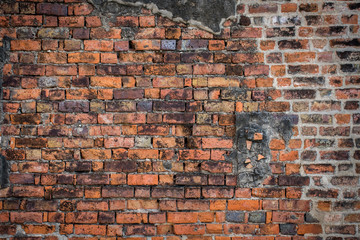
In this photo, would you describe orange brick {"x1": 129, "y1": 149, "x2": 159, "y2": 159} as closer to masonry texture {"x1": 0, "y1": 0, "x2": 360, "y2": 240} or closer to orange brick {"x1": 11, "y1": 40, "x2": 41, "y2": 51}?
masonry texture {"x1": 0, "y1": 0, "x2": 360, "y2": 240}

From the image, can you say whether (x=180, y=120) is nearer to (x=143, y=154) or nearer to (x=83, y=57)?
(x=143, y=154)

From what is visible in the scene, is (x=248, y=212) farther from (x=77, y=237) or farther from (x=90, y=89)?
(x=90, y=89)

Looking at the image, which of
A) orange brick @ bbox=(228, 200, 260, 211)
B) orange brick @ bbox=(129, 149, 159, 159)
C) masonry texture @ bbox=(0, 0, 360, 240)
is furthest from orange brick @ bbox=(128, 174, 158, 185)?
orange brick @ bbox=(228, 200, 260, 211)

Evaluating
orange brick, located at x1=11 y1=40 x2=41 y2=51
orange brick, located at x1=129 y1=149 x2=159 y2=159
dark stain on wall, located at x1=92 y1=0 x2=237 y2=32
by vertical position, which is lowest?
orange brick, located at x1=129 y1=149 x2=159 y2=159

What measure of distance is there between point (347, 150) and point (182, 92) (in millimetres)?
1295

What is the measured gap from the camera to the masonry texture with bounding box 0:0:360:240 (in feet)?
6.15

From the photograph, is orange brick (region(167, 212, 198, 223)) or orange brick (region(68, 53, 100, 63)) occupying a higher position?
orange brick (region(68, 53, 100, 63))

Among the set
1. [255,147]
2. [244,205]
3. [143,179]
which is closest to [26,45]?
[143,179]

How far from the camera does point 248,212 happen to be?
6.17 feet

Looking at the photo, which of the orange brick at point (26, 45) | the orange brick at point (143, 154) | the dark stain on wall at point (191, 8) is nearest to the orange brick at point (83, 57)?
the orange brick at point (26, 45)

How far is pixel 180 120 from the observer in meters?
1.90

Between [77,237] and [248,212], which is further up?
[248,212]

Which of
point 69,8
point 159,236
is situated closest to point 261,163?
point 159,236

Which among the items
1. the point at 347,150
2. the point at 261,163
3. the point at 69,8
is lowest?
the point at 261,163
